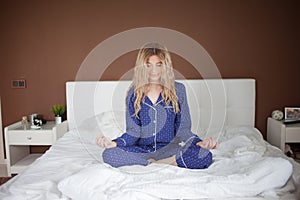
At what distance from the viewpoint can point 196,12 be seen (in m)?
2.94

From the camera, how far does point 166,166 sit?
1.60 m

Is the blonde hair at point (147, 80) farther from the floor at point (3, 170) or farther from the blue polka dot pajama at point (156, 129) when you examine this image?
the floor at point (3, 170)

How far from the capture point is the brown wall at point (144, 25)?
2914 millimetres

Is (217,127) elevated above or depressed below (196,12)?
below

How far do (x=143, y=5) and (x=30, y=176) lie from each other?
6.48 feet

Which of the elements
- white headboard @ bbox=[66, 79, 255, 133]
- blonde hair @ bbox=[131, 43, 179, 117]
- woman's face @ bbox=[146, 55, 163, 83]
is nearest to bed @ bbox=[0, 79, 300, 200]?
white headboard @ bbox=[66, 79, 255, 133]

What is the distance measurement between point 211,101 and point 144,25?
1.02 meters

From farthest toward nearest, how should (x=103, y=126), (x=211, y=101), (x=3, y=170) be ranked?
(x=3, y=170) < (x=211, y=101) < (x=103, y=126)

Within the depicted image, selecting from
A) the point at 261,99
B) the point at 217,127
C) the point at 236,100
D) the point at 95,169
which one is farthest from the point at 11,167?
the point at 261,99

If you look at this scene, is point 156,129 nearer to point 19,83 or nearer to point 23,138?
point 23,138

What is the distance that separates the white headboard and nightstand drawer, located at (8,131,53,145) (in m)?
0.31

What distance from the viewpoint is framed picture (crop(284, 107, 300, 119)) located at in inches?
111

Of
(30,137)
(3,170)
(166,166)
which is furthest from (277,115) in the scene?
(3,170)

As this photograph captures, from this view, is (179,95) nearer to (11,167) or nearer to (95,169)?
(95,169)
